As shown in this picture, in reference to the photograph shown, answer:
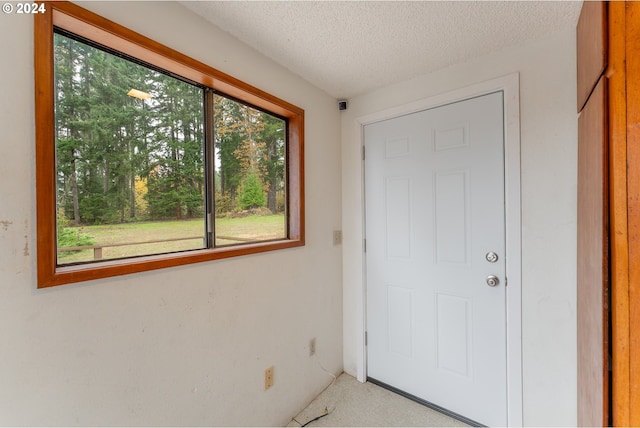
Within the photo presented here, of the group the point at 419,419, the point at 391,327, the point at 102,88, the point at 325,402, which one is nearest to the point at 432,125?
the point at 391,327

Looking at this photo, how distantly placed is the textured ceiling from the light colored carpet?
2314 millimetres

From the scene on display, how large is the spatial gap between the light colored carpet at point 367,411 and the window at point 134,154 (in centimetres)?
118

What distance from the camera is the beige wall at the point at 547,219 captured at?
1.38 metres

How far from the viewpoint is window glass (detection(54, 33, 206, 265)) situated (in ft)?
3.27

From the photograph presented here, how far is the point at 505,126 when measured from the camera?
61.4 inches

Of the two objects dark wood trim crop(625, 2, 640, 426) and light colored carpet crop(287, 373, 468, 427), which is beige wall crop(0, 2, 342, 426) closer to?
light colored carpet crop(287, 373, 468, 427)

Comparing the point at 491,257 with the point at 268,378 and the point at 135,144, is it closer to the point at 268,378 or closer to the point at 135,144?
the point at 268,378

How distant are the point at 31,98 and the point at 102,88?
286 millimetres

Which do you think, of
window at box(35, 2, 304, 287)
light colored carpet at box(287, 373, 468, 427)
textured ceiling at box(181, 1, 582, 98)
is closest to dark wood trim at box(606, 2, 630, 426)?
textured ceiling at box(181, 1, 582, 98)

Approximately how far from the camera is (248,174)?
5.56 feet

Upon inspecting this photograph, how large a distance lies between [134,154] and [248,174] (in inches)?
24.9

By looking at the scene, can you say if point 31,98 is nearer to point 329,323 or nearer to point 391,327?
point 329,323

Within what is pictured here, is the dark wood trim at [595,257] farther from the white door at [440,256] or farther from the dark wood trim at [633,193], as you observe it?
the white door at [440,256]

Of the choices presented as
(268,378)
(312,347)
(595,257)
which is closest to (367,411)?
(312,347)
